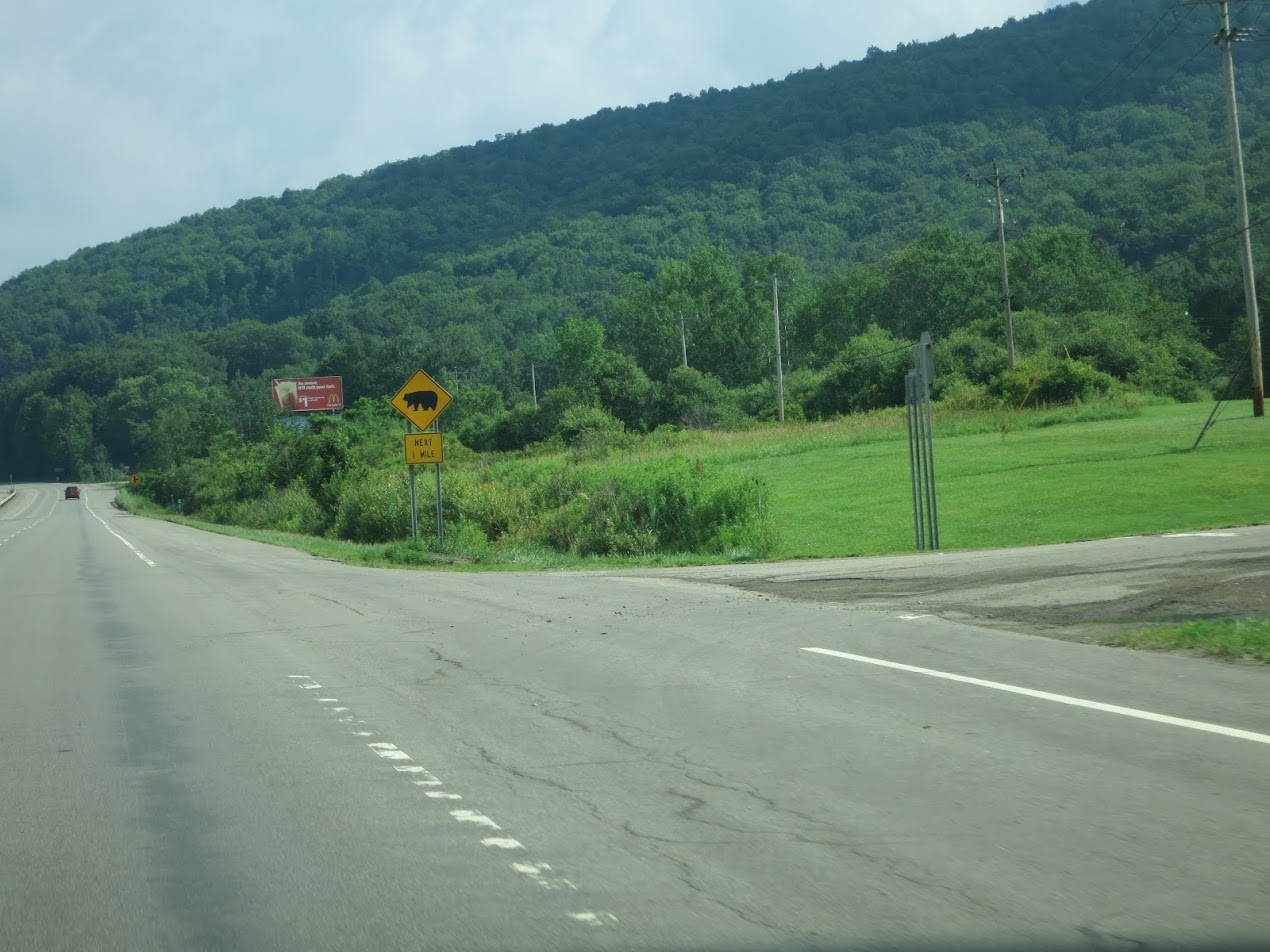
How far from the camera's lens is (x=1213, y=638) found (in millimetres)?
11328

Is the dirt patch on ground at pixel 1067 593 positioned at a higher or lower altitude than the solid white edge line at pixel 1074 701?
lower

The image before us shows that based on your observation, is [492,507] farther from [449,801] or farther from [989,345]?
[989,345]

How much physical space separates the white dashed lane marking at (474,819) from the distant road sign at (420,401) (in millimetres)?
18590

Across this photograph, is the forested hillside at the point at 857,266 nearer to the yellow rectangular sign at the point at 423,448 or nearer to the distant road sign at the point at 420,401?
the distant road sign at the point at 420,401

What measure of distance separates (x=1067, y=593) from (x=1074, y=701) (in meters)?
6.33

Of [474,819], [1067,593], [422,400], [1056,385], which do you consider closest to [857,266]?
[1056,385]

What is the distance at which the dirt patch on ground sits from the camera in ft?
43.2

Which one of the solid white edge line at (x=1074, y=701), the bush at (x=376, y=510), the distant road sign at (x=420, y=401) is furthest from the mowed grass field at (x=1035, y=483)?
the solid white edge line at (x=1074, y=701)

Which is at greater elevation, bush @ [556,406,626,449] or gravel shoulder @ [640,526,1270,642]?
bush @ [556,406,626,449]

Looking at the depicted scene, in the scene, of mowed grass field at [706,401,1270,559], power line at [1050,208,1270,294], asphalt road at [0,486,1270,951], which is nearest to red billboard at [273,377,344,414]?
power line at [1050,208,1270,294]

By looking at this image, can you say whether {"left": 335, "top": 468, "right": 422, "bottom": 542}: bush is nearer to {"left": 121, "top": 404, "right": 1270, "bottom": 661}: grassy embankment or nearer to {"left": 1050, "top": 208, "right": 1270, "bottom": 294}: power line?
{"left": 121, "top": 404, "right": 1270, "bottom": 661}: grassy embankment

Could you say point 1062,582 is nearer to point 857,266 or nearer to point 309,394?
point 309,394

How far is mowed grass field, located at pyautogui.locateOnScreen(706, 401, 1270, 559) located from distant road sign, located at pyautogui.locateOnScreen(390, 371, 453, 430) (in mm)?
8010

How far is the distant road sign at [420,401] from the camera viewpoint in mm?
28422
